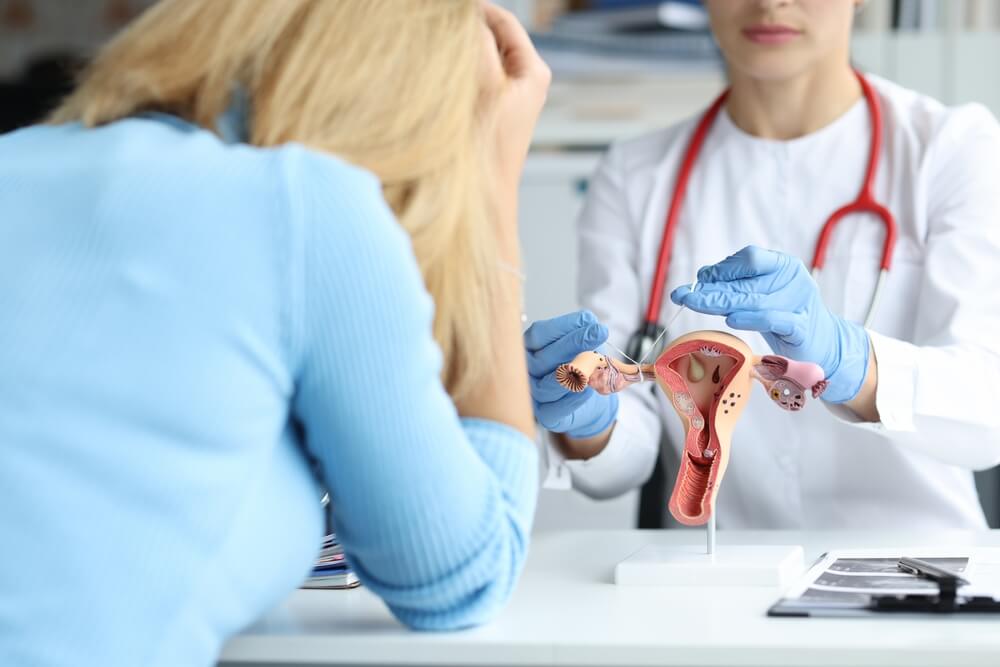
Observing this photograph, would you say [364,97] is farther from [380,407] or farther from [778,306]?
[778,306]

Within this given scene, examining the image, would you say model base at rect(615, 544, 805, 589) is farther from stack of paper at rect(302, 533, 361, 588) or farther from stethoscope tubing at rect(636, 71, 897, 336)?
stethoscope tubing at rect(636, 71, 897, 336)

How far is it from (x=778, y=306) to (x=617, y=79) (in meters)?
1.49

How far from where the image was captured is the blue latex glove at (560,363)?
3.93ft

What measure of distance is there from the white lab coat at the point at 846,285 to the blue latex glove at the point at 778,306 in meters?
0.12

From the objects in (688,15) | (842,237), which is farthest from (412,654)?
(688,15)

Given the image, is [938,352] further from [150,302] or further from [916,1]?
[916,1]

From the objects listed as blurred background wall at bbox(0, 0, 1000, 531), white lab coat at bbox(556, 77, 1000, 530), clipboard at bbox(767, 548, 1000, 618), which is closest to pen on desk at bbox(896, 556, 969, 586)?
clipboard at bbox(767, 548, 1000, 618)

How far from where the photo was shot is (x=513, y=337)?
2.91 feet

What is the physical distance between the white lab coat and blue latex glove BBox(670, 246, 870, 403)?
0.39ft

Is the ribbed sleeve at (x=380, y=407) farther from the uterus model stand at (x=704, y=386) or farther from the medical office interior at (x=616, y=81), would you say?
the medical office interior at (x=616, y=81)

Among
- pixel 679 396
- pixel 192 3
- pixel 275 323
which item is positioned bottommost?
pixel 679 396

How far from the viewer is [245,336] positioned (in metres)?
0.71

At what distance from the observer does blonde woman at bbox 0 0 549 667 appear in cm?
70

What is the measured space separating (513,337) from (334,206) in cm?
21
